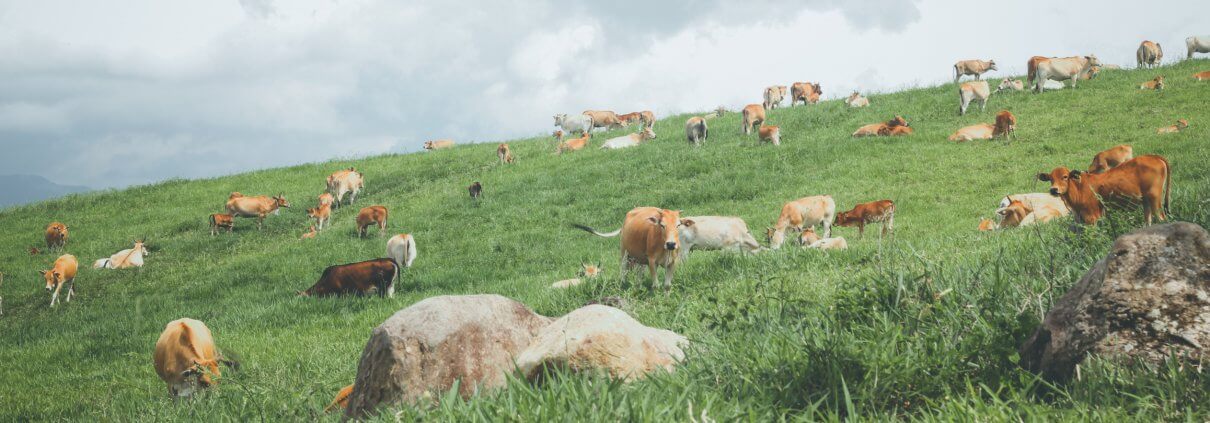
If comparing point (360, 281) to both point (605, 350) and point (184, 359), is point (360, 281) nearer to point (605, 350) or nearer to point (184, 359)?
point (184, 359)

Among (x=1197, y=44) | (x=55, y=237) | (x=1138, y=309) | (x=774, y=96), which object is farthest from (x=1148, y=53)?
(x=55, y=237)

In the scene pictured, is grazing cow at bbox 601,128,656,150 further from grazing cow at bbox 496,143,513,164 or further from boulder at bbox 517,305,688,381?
boulder at bbox 517,305,688,381

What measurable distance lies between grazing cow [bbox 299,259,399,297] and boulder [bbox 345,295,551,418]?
9039 mm

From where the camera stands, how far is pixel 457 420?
3.28 m

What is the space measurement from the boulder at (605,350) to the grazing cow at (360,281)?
34.0ft

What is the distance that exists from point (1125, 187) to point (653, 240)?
539cm

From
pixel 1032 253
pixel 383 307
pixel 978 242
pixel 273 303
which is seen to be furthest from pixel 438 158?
pixel 1032 253

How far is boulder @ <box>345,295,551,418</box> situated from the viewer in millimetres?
5441

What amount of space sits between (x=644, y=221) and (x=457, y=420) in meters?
7.04

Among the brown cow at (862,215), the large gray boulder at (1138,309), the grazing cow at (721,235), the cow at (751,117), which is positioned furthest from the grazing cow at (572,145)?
the large gray boulder at (1138,309)

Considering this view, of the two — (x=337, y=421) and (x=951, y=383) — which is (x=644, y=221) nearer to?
(x=337, y=421)

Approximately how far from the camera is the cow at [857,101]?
31.6m

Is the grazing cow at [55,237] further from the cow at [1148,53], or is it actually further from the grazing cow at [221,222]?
the cow at [1148,53]

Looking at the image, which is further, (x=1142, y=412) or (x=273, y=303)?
(x=273, y=303)
